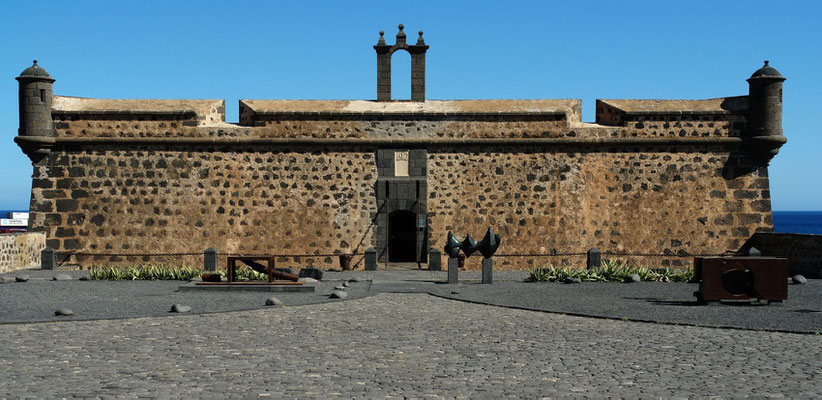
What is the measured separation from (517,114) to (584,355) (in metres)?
14.5

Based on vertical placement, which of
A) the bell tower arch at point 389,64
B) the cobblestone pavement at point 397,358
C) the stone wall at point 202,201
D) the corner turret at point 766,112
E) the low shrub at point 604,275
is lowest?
the cobblestone pavement at point 397,358

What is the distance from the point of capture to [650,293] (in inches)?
623

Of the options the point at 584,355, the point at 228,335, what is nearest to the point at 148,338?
the point at 228,335

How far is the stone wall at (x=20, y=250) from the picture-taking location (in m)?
20.3

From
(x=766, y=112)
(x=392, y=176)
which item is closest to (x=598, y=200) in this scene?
(x=766, y=112)

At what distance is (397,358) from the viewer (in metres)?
8.81

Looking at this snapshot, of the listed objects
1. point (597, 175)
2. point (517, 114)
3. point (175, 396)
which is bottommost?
point (175, 396)

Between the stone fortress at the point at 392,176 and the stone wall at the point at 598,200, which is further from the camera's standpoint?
the stone wall at the point at 598,200

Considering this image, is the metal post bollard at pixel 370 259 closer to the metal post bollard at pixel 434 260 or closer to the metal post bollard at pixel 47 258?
the metal post bollard at pixel 434 260

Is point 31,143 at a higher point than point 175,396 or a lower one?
higher

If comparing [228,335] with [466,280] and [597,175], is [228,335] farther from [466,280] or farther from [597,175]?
[597,175]

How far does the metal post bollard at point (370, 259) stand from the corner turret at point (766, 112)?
10990 millimetres

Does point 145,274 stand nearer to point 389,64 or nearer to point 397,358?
point 389,64

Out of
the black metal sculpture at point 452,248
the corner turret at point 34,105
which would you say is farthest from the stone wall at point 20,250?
the black metal sculpture at point 452,248
